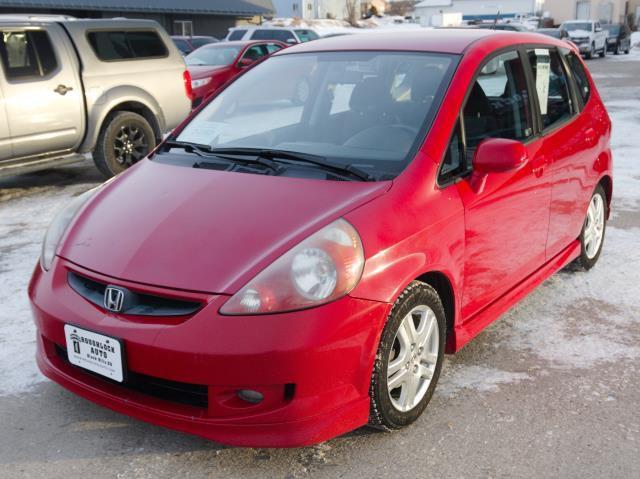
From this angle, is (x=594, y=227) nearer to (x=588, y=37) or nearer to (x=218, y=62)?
(x=218, y=62)

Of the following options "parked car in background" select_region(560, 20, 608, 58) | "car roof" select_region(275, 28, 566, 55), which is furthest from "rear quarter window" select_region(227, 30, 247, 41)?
"car roof" select_region(275, 28, 566, 55)

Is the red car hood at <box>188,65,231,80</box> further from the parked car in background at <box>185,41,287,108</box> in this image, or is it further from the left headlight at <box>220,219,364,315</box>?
the left headlight at <box>220,219,364,315</box>

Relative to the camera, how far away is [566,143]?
427 centimetres

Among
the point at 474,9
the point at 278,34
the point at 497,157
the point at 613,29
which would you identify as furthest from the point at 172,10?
the point at 474,9

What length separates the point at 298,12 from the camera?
225ft

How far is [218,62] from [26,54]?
758 centimetres

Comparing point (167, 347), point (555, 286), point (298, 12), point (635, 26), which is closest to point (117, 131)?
point (555, 286)

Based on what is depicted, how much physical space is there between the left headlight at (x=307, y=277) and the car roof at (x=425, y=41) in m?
1.44

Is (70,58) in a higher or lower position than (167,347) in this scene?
higher

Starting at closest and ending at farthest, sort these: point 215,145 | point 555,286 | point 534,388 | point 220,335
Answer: point 220,335, point 534,388, point 215,145, point 555,286

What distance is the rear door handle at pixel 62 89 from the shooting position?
7.43m

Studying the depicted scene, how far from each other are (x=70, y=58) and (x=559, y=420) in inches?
248

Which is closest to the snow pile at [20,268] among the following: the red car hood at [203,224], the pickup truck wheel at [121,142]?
the pickup truck wheel at [121,142]

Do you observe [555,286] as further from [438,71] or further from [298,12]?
[298,12]
